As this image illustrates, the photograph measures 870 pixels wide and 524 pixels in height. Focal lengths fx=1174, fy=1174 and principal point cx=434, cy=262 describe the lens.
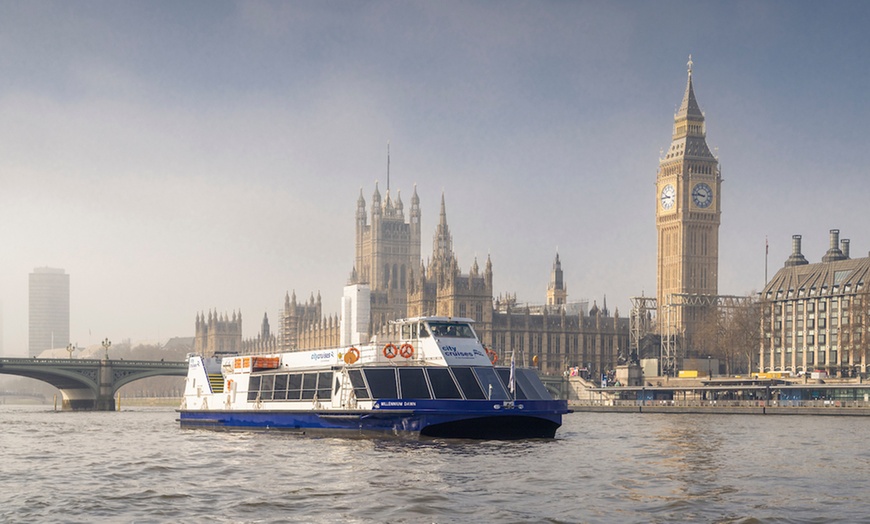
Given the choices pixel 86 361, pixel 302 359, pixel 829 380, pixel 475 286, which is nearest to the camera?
pixel 302 359

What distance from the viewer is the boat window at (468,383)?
52094 millimetres

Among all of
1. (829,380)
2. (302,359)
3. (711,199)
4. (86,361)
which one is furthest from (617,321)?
(302,359)

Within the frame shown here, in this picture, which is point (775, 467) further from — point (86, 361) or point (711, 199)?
point (711, 199)

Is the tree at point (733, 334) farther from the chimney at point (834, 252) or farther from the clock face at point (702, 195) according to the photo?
the clock face at point (702, 195)

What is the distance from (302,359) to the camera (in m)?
62.5

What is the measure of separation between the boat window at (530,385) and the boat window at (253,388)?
15752 millimetres

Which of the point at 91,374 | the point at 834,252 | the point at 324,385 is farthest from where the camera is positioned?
the point at 834,252

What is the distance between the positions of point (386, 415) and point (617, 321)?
13682 cm

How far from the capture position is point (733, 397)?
124 m

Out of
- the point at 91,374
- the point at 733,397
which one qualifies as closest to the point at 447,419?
the point at 733,397

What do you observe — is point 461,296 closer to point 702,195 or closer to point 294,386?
point 702,195

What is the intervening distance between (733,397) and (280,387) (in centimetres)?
7504

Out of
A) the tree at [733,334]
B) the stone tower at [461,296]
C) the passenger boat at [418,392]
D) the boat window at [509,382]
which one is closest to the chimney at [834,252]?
the tree at [733,334]

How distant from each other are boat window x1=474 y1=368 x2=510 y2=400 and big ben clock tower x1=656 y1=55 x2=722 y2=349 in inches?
5063
